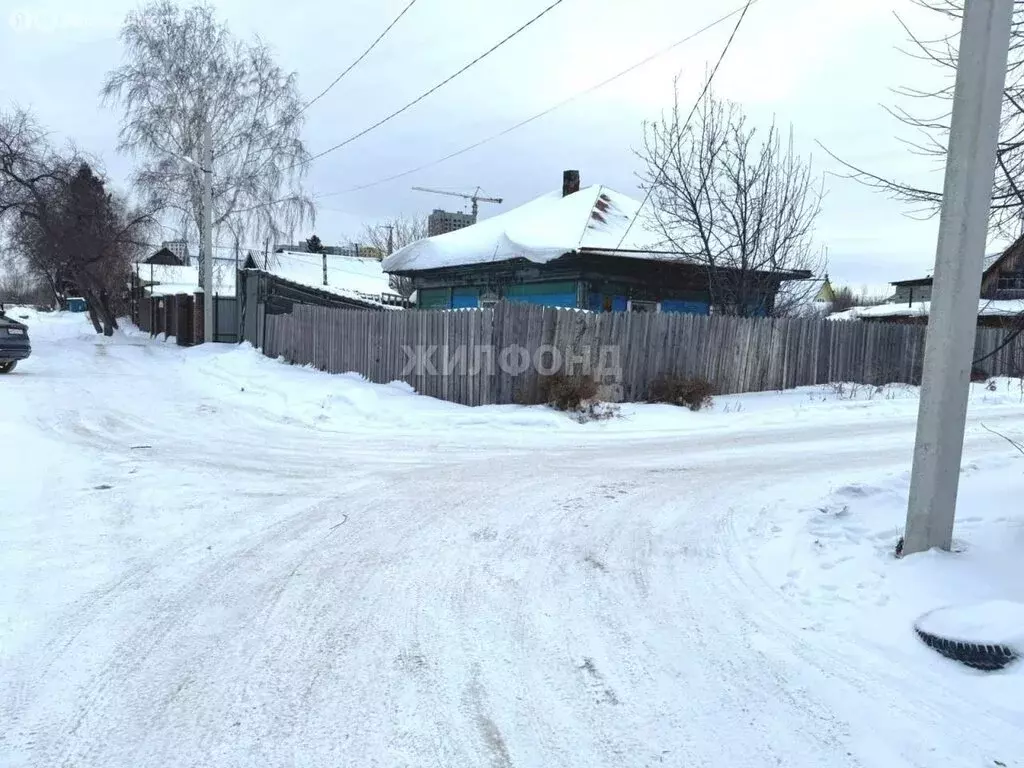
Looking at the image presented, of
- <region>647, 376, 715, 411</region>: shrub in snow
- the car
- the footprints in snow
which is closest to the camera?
the footprints in snow

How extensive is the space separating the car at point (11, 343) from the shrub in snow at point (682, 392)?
1397 cm

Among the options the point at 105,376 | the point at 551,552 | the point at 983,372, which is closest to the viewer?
the point at 551,552

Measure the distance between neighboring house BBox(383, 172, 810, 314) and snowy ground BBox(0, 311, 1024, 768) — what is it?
991 cm

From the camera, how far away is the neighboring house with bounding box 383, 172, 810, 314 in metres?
17.3

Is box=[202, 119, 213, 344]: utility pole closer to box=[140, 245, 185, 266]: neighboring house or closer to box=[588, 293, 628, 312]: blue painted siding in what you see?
box=[588, 293, 628, 312]: blue painted siding

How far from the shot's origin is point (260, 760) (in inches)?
99.5

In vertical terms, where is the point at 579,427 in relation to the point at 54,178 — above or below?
below

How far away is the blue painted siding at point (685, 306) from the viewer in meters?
19.3

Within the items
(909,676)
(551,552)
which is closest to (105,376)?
(551,552)

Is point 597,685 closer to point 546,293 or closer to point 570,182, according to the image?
point 546,293

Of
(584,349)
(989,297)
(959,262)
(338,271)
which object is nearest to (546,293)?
(584,349)

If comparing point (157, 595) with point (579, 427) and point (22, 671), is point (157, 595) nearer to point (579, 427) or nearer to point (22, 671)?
point (22, 671)

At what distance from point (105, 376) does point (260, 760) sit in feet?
52.4

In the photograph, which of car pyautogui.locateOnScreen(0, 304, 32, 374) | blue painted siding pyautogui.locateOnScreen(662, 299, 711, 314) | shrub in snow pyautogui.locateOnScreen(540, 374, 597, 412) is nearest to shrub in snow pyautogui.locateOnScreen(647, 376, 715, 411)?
shrub in snow pyautogui.locateOnScreen(540, 374, 597, 412)
